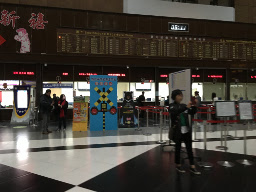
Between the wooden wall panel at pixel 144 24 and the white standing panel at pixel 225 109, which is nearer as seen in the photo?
the white standing panel at pixel 225 109

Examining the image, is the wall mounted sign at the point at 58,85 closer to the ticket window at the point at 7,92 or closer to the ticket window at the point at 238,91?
the ticket window at the point at 7,92

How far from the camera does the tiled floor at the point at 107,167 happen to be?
140 inches

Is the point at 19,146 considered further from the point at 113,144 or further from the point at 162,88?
the point at 162,88

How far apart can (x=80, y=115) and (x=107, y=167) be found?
4.87m

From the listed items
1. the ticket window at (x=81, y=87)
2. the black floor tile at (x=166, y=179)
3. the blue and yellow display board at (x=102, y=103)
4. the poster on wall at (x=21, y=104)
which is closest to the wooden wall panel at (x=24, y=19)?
the poster on wall at (x=21, y=104)

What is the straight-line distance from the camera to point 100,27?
38.3 ft

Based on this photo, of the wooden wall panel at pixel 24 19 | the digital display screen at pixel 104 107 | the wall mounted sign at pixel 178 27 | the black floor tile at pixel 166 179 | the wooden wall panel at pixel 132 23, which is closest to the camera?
the black floor tile at pixel 166 179

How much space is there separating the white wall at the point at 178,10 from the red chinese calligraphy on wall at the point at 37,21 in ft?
13.9

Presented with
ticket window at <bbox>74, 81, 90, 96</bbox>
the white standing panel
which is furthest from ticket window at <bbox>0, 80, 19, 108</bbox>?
the white standing panel

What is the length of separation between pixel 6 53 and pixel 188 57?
356 inches

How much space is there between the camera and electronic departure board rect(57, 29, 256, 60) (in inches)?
446

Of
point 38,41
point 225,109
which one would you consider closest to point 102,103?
point 38,41

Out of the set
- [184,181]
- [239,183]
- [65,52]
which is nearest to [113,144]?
[184,181]

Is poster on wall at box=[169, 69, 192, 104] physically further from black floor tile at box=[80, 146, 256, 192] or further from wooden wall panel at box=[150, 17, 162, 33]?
wooden wall panel at box=[150, 17, 162, 33]
